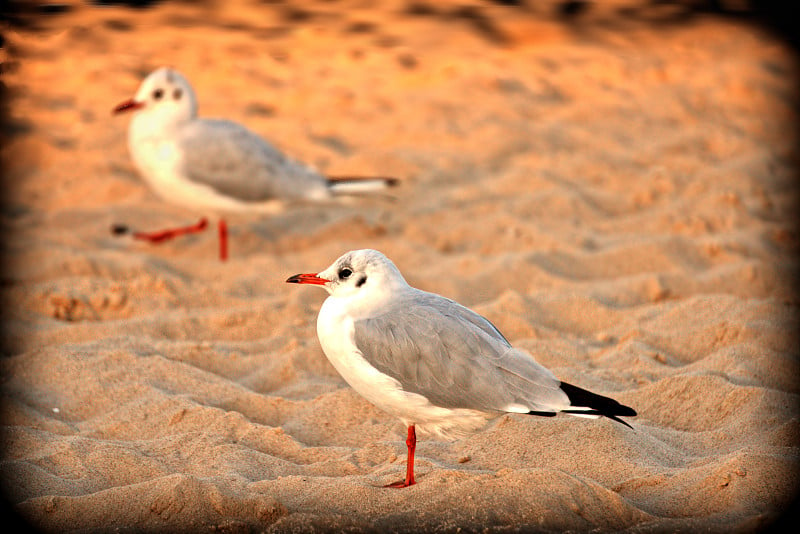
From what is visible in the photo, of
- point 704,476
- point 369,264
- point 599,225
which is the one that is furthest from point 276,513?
point 599,225

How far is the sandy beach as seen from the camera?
2.90 meters

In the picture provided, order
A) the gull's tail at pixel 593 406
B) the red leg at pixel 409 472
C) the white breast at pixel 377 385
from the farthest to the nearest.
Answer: the white breast at pixel 377 385 < the red leg at pixel 409 472 < the gull's tail at pixel 593 406

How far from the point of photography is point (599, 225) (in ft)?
18.9

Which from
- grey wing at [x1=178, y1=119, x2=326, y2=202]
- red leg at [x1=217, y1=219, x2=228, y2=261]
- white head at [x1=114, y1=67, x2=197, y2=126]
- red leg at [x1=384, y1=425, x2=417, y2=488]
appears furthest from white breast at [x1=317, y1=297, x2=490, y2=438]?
white head at [x1=114, y1=67, x2=197, y2=126]

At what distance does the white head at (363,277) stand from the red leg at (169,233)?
9.06ft

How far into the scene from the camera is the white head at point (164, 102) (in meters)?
5.92

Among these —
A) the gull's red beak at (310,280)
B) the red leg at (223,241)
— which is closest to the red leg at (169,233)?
the red leg at (223,241)

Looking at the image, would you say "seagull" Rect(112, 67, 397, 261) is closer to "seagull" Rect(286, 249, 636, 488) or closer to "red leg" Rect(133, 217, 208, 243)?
"red leg" Rect(133, 217, 208, 243)

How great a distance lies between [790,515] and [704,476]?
1.02 feet

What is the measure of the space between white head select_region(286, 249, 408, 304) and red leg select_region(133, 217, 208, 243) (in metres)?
2.76

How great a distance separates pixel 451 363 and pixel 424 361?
91 mm

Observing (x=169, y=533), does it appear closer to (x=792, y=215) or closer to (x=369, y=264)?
(x=369, y=264)

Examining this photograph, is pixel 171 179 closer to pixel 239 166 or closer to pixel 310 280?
pixel 239 166

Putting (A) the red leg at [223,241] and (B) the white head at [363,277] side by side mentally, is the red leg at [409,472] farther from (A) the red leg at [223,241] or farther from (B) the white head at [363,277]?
(A) the red leg at [223,241]
